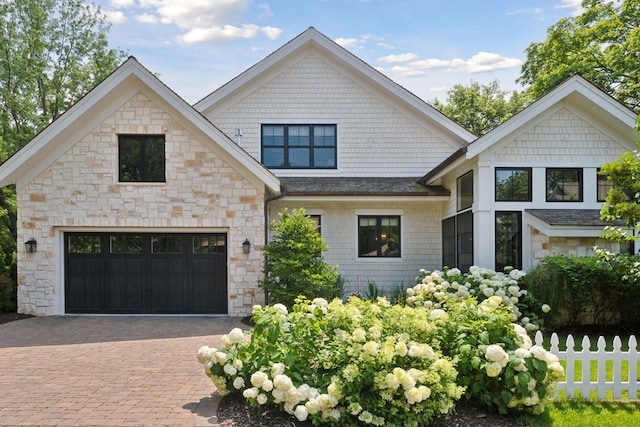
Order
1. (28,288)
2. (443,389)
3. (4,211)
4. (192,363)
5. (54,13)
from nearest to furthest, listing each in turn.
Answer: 1. (443,389)
2. (192,363)
3. (28,288)
4. (4,211)
5. (54,13)

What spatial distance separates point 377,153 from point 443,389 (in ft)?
36.8

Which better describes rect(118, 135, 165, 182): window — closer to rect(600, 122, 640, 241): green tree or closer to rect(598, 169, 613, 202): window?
rect(600, 122, 640, 241): green tree

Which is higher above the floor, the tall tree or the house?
the tall tree

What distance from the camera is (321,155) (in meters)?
15.6

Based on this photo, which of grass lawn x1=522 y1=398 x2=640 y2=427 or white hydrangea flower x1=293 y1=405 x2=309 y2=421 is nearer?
white hydrangea flower x1=293 y1=405 x2=309 y2=421

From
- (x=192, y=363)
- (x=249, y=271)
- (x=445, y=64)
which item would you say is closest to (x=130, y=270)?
(x=249, y=271)

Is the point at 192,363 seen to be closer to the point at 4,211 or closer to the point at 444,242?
the point at 444,242

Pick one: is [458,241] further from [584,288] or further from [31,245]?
[31,245]

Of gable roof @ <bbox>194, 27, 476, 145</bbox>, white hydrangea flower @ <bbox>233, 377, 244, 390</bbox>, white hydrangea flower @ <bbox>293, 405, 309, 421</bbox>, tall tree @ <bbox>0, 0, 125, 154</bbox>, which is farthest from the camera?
tall tree @ <bbox>0, 0, 125, 154</bbox>

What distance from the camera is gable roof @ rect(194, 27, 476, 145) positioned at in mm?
14953

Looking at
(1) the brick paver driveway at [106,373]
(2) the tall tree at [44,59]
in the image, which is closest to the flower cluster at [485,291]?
(1) the brick paver driveway at [106,373]

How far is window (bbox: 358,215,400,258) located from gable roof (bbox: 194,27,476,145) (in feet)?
11.3

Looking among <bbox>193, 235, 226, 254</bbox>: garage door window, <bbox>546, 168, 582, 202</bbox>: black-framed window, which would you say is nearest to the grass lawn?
<bbox>546, 168, 582, 202</bbox>: black-framed window

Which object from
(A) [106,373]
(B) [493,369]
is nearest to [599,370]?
(B) [493,369]
